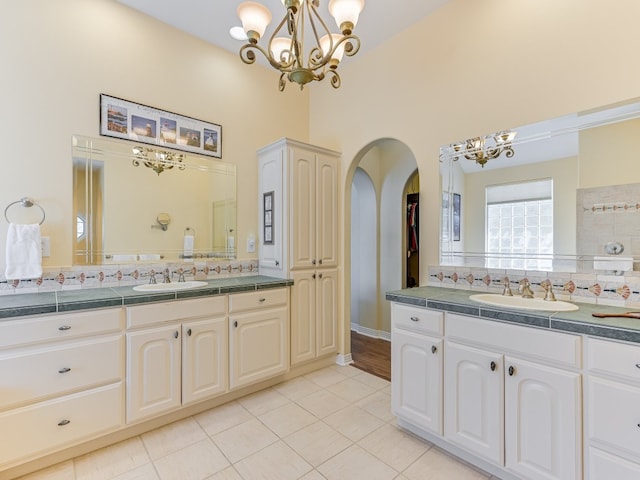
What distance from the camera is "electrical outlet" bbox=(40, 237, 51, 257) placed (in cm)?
205

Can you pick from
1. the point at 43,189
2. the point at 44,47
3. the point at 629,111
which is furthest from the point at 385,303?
the point at 44,47

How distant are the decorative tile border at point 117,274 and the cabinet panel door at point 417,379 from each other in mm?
1632

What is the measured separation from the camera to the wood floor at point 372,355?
3066 mm

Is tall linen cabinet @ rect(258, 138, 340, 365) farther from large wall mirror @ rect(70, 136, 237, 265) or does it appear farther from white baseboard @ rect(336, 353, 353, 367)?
large wall mirror @ rect(70, 136, 237, 265)

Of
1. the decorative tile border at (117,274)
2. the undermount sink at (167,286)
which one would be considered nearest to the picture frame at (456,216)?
the decorative tile border at (117,274)

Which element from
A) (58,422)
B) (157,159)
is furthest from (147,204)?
(58,422)

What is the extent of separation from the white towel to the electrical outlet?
64mm

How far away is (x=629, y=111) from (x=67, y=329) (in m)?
3.30

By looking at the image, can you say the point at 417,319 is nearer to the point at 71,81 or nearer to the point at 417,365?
Answer: the point at 417,365

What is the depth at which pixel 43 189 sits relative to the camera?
2074 mm

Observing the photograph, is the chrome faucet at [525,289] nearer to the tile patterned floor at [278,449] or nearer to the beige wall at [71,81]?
the tile patterned floor at [278,449]

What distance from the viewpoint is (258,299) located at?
2555 mm

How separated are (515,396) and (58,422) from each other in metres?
2.42

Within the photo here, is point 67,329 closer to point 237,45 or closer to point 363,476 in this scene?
point 363,476
